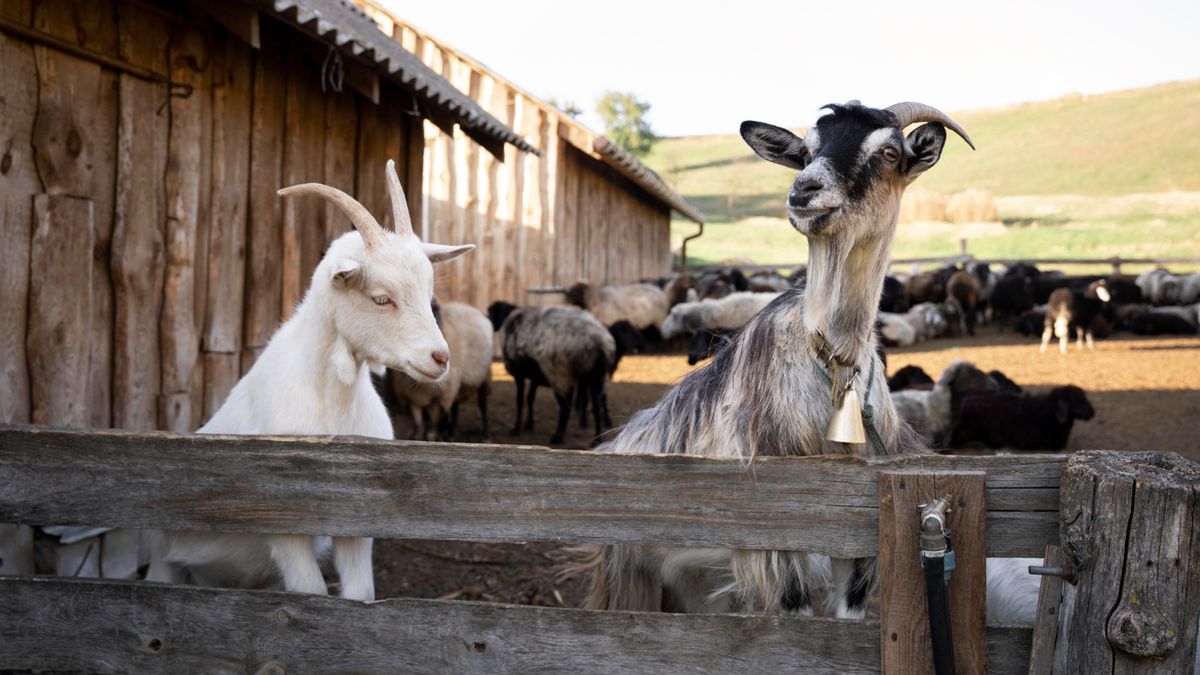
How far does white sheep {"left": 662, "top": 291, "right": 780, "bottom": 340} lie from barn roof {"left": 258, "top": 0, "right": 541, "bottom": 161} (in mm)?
10831

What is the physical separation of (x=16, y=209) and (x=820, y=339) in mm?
3987

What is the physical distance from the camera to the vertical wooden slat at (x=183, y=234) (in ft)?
18.5

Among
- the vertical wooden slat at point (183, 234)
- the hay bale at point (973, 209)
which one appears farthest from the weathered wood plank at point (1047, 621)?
the hay bale at point (973, 209)

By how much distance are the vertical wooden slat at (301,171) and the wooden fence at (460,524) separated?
407 cm

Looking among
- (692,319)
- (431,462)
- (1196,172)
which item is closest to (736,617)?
(431,462)

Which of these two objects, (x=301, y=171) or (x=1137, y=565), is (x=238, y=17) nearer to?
(x=301, y=171)

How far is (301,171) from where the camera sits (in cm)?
702

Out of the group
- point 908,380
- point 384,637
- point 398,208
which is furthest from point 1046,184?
point 384,637

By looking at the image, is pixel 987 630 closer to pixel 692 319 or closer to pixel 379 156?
pixel 379 156

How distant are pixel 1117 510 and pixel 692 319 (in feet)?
58.8

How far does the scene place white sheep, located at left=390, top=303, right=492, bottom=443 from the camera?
9875 millimetres

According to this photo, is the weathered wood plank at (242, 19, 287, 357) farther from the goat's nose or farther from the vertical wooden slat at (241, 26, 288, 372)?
the goat's nose

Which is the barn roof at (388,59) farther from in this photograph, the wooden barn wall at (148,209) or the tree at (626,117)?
the tree at (626,117)

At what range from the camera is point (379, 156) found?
8.13 metres
